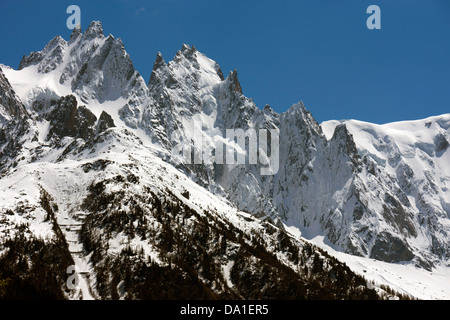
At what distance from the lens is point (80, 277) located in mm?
184125

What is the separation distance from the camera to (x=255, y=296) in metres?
199

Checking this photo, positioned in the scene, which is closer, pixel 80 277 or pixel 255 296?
pixel 80 277
